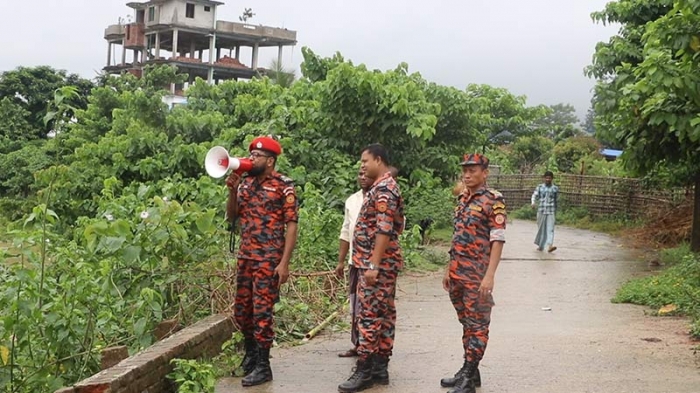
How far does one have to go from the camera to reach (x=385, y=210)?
623cm

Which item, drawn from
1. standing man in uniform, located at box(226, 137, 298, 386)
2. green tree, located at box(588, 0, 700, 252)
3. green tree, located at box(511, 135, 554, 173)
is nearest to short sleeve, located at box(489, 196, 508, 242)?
standing man in uniform, located at box(226, 137, 298, 386)

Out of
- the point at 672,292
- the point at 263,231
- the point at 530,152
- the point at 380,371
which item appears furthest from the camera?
the point at 530,152

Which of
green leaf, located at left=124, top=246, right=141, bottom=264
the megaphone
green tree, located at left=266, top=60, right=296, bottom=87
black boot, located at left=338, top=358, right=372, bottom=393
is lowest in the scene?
black boot, located at left=338, top=358, right=372, bottom=393

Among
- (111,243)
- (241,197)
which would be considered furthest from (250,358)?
(111,243)

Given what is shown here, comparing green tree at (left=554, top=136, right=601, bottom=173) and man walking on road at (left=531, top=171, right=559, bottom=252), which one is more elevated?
green tree at (left=554, top=136, right=601, bottom=173)

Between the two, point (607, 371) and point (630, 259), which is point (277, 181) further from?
point (630, 259)

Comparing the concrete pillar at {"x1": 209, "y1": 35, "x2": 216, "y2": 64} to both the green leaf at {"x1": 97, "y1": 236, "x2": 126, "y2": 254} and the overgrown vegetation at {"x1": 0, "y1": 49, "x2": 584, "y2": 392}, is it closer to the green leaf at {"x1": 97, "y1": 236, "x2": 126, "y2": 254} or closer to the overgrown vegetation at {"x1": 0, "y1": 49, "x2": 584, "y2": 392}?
the overgrown vegetation at {"x1": 0, "y1": 49, "x2": 584, "y2": 392}

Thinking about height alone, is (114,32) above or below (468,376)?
above

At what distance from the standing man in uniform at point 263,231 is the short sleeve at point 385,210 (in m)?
0.65

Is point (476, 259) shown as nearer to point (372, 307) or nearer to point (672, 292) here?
point (372, 307)

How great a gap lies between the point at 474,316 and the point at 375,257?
0.79 m

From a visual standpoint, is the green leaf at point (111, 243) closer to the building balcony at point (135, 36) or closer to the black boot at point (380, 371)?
the black boot at point (380, 371)

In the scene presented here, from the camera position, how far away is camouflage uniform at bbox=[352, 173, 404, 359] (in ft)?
20.6

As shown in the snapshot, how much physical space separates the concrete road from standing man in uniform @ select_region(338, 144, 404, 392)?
377mm
